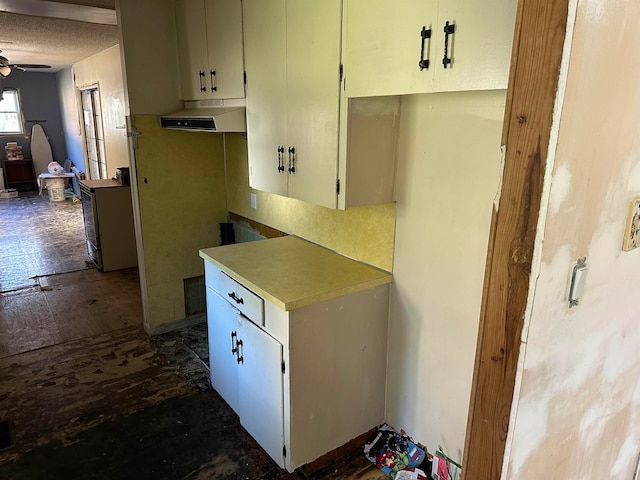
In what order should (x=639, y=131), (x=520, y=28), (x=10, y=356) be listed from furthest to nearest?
1. (x=10, y=356)
2. (x=639, y=131)
3. (x=520, y=28)

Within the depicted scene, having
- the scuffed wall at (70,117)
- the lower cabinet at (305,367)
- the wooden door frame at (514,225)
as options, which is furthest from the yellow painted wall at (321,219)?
the scuffed wall at (70,117)

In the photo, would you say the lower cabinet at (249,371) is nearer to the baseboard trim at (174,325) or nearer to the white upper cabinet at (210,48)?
the baseboard trim at (174,325)

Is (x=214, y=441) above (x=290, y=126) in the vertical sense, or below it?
below

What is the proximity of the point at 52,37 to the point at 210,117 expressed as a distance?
3900mm

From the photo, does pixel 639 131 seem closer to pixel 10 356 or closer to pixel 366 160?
pixel 366 160

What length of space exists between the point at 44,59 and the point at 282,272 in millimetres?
7408

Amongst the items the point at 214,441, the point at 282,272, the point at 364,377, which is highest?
the point at 282,272

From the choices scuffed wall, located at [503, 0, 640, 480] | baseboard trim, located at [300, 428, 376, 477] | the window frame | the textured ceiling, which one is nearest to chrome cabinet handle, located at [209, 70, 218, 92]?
the textured ceiling

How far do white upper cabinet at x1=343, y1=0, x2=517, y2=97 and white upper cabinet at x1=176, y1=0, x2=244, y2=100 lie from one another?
3.13 ft

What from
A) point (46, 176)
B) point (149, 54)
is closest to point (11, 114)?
point (46, 176)

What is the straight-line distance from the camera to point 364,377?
2.22 metres

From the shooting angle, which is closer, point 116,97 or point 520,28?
point 520,28

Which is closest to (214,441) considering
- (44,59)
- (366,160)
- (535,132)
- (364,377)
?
(364,377)

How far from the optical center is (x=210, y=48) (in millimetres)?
2770
